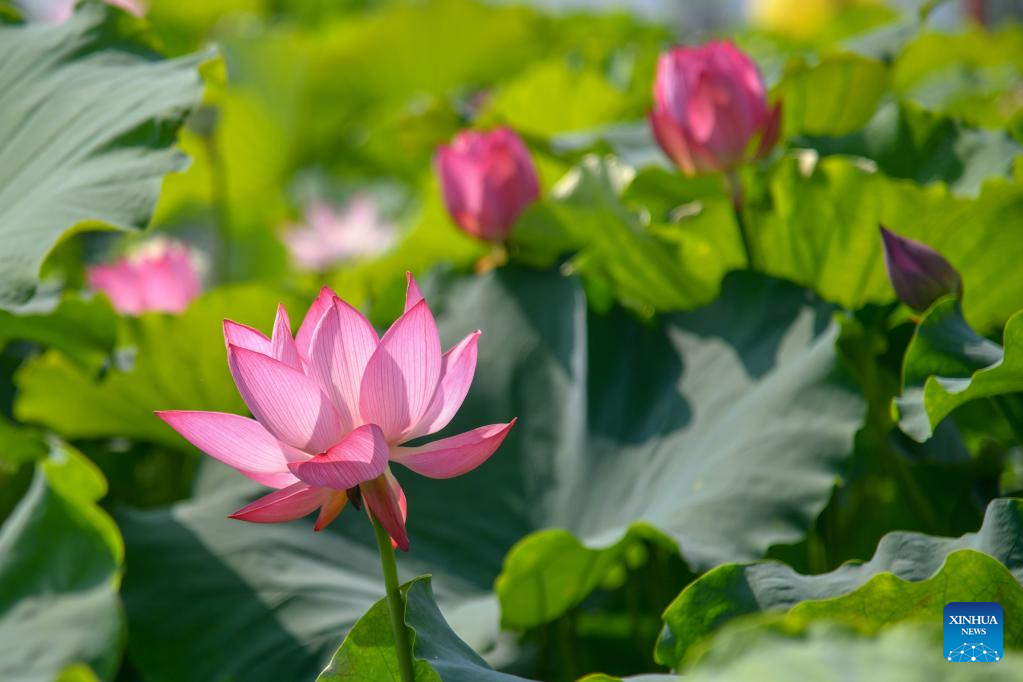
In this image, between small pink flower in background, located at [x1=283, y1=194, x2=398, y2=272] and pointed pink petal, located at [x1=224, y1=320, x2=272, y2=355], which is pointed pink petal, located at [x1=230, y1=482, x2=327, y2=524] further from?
small pink flower in background, located at [x1=283, y1=194, x2=398, y2=272]

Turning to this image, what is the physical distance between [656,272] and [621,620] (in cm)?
72

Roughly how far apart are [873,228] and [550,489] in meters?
0.39

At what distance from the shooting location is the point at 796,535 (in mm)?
867

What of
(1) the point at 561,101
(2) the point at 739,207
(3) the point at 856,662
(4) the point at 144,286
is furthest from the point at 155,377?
(3) the point at 856,662

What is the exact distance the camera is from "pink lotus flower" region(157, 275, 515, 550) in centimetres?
56

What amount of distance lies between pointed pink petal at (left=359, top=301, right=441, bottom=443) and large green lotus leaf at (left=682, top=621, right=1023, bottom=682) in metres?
0.27

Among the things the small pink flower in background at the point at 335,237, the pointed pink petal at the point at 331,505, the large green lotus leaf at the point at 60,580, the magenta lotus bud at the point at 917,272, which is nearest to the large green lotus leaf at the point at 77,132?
the large green lotus leaf at the point at 60,580

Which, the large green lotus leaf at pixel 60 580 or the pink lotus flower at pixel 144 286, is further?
the pink lotus flower at pixel 144 286

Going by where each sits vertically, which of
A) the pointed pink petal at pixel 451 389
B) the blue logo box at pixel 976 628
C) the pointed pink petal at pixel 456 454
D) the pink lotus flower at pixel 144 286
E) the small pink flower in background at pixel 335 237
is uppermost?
the pointed pink petal at pixel 451 389

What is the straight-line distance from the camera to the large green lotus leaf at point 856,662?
33 cm

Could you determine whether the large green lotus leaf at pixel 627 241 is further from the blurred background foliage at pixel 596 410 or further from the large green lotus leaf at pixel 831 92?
the large green lotus leaf at pixel 831 92

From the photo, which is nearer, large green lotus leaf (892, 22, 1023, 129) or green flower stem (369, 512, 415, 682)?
green flower stem (369, 512, 415, 682)

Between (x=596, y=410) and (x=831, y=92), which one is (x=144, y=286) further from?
(x=831, y=92)

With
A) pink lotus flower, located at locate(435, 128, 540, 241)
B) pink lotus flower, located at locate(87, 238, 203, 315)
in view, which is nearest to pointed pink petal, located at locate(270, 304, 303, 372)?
pink lotus flower, located at locate(435, 128, 540, 241)
